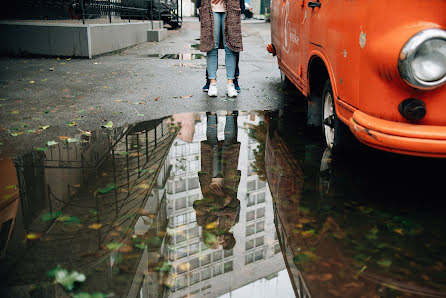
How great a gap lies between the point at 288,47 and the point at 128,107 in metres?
2.32

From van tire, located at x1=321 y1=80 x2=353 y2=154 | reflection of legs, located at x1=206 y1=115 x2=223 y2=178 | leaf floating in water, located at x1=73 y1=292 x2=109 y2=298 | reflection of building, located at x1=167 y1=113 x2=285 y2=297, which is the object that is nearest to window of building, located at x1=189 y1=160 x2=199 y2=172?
reflection of building, located at x1=167 y1=113 x2=285 y2=297

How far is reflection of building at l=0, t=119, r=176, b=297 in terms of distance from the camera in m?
2.51

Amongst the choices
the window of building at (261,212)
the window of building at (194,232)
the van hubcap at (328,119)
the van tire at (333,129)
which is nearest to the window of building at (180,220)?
the window of building at (194,232)

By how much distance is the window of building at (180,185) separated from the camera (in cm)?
376

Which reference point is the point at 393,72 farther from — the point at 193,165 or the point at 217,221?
the point at 193,165

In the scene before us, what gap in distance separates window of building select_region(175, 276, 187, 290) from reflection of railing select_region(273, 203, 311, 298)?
590 mm

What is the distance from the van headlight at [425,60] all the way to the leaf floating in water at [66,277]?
2.19 m

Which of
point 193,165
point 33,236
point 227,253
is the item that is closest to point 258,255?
point 227,253

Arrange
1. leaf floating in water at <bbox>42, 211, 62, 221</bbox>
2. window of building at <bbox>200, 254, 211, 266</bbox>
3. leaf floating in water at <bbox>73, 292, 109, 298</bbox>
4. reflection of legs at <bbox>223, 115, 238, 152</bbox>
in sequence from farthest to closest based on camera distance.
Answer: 1. reflection of legs at <bbox>223, 115, 238, 152</bbox>
2. leaf floating in water at <bbox>42, 211, 62, 221</bbox>
3. window of building at <bbox>200, 254, 211, 266</bbox>
4. leaf floating in water at <bbox>73, 292, 109, 298</bbox>

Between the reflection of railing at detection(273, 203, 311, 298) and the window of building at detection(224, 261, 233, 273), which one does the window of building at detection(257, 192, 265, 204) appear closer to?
the reflection of railing at detection(273, 203, 311, 298)

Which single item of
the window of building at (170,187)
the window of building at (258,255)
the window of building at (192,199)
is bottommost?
the window of building at (258,255)

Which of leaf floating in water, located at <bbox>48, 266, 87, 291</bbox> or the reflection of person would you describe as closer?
leaf floating in water, located at <bbox>48, 266, 87, 291</bbox>

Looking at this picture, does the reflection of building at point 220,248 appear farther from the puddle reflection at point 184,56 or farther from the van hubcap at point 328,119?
the puddle reflection at point 184,56

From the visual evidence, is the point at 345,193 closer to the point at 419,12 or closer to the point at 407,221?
the point at 407,221
